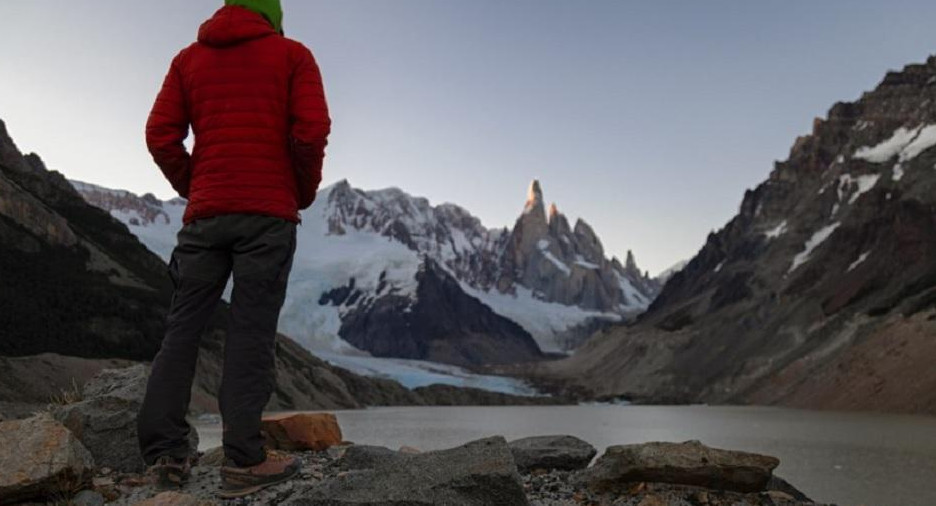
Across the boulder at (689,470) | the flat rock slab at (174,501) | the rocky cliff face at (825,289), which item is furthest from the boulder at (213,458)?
the rocky cliff face at (825,289)

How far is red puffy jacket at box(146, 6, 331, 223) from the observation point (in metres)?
5.04

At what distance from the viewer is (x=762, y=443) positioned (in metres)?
27.7

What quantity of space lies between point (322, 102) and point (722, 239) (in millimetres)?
149056

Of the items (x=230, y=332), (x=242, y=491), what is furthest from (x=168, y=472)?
(x=230, y=332)

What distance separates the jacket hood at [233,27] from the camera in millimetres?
5270

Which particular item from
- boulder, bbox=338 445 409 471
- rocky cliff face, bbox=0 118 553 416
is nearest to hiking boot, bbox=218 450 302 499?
boulder, bbox=338 445 409 471

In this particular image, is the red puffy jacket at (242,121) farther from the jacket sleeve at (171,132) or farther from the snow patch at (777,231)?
the snow patch at (777,231)

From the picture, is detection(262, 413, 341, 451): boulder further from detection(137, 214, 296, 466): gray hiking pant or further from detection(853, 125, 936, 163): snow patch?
detection(853, 125, 936, 163): snow patch

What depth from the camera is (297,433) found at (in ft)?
27.2

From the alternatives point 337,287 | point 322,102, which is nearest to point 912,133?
point 322,102

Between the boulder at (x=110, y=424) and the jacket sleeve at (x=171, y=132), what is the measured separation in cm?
238

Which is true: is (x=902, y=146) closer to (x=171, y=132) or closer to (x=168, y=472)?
(x=171, y=132)

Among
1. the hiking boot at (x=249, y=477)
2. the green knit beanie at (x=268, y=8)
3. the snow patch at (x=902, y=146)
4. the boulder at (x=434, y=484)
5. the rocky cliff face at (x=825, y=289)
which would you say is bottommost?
the hiking boot at (x=249, y=477)

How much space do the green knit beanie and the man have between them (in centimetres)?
5
